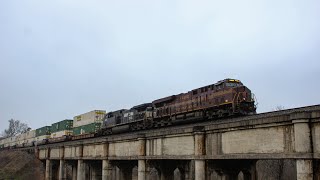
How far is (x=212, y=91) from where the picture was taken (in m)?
27.1

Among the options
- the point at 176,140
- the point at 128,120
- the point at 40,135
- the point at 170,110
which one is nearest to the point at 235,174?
the point at 176,140

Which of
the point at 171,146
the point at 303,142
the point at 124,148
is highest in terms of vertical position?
the point at 303,142

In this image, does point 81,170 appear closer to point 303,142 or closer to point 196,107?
point 196,107

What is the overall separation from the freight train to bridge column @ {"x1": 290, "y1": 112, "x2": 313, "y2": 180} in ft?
44.5

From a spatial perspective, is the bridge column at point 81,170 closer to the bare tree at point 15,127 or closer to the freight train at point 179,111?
the freight train at point 179,111

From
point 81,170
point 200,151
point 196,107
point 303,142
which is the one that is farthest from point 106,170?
point 303,142

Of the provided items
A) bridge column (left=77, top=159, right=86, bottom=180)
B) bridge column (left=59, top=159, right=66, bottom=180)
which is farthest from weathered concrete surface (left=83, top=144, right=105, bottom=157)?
bridge column (left=59, top=159, right=66, bottom=180)

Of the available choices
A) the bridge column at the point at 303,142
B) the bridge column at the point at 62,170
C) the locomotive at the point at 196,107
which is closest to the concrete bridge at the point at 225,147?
the bridge column at the point at 303,142

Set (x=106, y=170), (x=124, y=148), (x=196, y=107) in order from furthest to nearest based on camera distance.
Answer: (x=196, y=107) < (x=106, y=170) < (x=124, y=148)

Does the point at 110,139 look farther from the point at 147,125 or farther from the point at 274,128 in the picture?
the point at 274,128

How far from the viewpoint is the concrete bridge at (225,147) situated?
10.1 meters

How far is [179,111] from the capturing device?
2923cm

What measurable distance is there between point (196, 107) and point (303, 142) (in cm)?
1758

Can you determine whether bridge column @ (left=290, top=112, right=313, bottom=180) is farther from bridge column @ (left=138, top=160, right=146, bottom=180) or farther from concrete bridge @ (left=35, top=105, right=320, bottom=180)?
bridge column @ (left=138, top=160, right=146, bottom=180)
